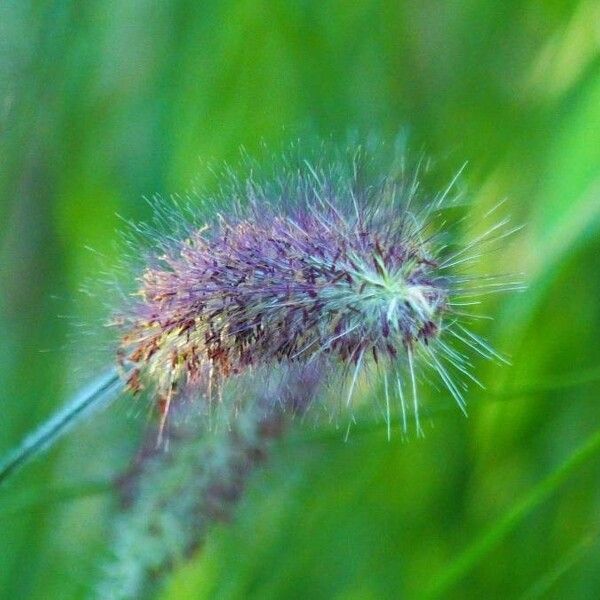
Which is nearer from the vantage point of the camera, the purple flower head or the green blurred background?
the purple flower head

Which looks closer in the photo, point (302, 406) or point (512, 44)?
point (302, 406)

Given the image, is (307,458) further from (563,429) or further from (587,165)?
(587,165)

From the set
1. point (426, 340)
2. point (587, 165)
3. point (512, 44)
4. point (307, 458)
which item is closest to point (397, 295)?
point (426, 340)

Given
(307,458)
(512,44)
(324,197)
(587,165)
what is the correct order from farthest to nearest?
(512,44), (307,458), (587,165), (324,197)

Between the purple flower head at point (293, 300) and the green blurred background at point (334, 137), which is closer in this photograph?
the purple flower head at point (293, 300)

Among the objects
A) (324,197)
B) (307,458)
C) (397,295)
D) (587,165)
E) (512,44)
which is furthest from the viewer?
(512,44)
